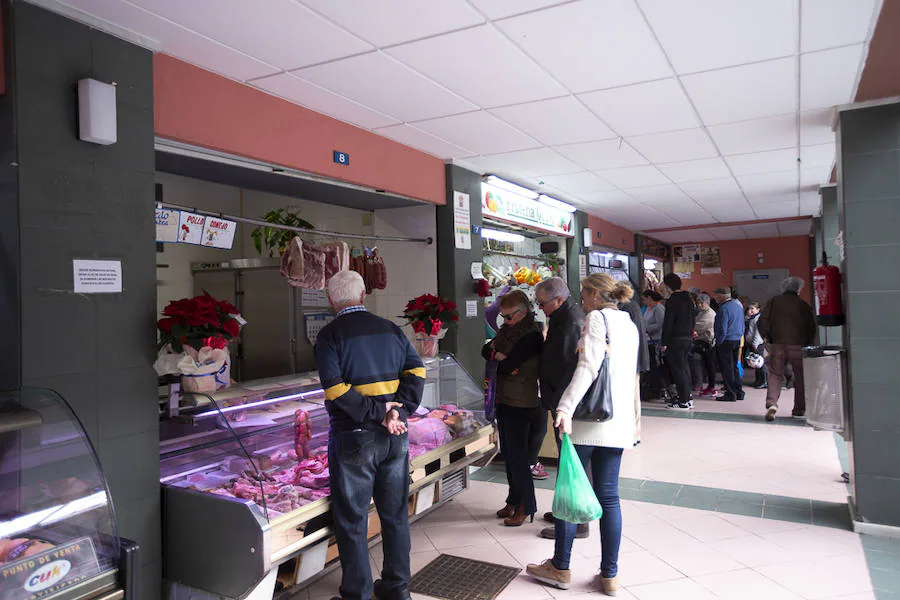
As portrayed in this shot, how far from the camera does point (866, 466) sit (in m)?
4.04

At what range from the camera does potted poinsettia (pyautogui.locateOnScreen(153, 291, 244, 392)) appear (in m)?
2.99

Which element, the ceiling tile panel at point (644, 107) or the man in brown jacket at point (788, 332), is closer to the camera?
the ceiling tile panel at point (644, 107)

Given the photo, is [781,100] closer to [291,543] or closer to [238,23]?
[238,23]

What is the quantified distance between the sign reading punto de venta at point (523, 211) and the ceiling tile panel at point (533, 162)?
0.39 m

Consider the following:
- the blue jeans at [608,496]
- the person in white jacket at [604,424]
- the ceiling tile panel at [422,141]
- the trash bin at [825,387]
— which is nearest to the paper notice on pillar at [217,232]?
the ceiling tile panel at [422,141]

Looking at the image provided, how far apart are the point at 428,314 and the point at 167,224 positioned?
228 centimetres

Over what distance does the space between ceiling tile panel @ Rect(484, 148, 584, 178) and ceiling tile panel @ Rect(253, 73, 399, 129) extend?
1603mm

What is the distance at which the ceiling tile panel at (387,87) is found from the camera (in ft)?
12.0

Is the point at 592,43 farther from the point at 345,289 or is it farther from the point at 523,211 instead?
the point at 523,211

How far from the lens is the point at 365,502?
122 inches

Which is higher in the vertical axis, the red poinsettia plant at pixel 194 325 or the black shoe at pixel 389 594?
the red poinsettia plant at pixel 194 325

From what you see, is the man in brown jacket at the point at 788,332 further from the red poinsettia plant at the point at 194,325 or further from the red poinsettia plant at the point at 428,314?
the red poinsettia plant at the point at 194,325

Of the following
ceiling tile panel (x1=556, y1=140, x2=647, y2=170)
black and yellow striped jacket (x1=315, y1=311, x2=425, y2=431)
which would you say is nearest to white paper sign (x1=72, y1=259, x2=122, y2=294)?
black and yellow striped jacket (x1=315, y1=311, x2=425, y2=431)

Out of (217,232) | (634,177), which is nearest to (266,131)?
(217,232)
